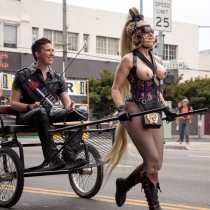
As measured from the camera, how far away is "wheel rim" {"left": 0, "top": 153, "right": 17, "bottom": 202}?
666cm

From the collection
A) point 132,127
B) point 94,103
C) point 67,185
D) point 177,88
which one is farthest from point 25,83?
point 177,88

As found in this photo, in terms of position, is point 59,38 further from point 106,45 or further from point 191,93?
point 191,93

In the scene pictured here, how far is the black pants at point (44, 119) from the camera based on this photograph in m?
6.55

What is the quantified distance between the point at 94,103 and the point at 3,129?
2813cm

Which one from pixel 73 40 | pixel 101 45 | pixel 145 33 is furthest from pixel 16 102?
pixel 101 45

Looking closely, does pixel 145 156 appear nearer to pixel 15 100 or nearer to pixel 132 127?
pixel 132 127

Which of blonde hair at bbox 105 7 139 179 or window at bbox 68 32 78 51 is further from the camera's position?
window at bbox 68 32 78 51

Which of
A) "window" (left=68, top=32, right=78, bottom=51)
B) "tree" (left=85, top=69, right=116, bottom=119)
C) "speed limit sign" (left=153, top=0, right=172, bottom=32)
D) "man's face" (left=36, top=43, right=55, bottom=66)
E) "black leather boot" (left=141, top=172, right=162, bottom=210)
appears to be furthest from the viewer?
"window" (left=68, top=32, right=78, bottom=51)

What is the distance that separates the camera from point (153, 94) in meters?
5.81

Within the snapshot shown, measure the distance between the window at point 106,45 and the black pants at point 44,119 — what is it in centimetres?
3620

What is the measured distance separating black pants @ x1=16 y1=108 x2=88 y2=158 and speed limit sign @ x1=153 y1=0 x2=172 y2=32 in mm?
15366

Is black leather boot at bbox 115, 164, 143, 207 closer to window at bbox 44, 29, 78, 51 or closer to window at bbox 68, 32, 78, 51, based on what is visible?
window at bbox 44, 29, 78, 51

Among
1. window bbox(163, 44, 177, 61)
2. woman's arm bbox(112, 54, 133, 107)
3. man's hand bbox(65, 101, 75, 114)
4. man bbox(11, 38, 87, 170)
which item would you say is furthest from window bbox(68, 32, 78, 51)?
woman's arm bbox(112, 54, 133, 107)

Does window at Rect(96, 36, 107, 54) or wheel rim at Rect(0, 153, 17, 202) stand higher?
window at Rect(96, 36, 107, 54)
